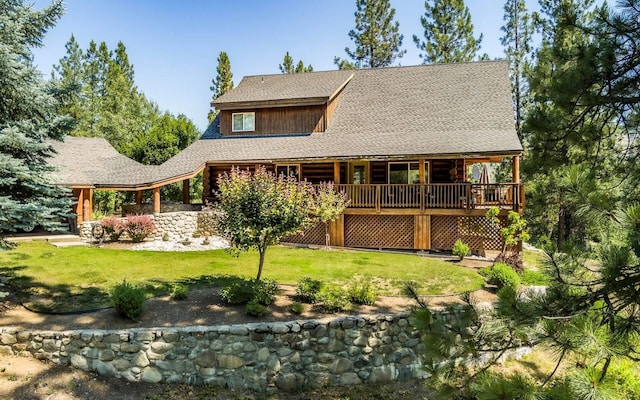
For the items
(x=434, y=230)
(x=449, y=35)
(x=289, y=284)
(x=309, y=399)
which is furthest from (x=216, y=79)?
(x=309, y=399)

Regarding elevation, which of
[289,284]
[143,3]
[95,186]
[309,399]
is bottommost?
[309,399]

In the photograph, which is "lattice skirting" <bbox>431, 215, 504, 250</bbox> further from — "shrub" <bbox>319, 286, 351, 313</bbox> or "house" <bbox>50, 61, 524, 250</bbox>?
"shrub" <bbox>319, 286, 351, 313</bbox>

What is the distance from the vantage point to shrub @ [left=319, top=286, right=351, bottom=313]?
843 centimetres

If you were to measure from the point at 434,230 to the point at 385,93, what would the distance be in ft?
30.5

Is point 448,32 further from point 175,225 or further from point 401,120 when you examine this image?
point 175,225

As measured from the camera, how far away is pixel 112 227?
1570cm

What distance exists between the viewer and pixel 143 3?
1612 cm

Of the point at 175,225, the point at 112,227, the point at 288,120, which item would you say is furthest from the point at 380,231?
the point at 112,227

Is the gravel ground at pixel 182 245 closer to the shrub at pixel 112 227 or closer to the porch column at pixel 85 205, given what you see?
the shrub at pixel 112 227

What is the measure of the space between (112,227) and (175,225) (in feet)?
8.25

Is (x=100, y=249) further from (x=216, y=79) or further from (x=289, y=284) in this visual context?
(x=216, y=79)

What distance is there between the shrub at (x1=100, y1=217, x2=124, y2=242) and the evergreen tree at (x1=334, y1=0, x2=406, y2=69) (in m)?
27.3

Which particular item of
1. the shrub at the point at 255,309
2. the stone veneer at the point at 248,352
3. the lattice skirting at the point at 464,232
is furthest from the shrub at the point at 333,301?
the lattice skirting at the point at 464,232


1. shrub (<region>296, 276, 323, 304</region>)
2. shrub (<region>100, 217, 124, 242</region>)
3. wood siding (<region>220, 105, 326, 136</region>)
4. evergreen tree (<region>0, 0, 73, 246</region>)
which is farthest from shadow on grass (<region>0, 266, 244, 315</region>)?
wood siding (<region>220, 105, 326, 136</region>)
